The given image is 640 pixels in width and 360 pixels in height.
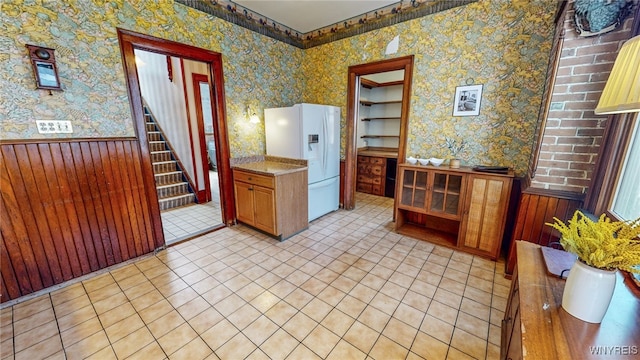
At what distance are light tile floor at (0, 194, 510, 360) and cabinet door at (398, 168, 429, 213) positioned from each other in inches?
21.3

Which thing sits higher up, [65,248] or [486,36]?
[486,36]

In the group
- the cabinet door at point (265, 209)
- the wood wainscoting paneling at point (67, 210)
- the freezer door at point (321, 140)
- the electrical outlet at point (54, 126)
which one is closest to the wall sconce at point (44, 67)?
the electrical outlet at point (54, 126)

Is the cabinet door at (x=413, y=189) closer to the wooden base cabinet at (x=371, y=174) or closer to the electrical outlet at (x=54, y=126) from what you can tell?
the wooden base cabinet at (x=371, y=174)

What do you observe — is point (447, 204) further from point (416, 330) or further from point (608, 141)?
point (416, 330)

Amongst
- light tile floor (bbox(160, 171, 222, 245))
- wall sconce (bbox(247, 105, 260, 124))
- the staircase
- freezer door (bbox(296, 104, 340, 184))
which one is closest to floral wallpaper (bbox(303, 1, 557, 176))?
freezer door (bbox(296, 104, 340, 184))

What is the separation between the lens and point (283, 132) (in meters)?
3.48

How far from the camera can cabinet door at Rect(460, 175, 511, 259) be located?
2475 millimetres

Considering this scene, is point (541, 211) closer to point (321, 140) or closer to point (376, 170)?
point (321, 140)

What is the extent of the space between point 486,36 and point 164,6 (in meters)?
3.50

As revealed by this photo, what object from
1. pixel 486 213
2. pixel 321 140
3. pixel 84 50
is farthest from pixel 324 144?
pixel 84 50

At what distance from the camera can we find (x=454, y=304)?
1.98m

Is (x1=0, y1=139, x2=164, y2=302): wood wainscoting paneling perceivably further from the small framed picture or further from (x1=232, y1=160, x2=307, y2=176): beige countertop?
the small framed picture

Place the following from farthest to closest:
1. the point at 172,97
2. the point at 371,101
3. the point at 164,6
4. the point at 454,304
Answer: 1. the point at 371,101
2. the point at 172,97
3. the point at 164,6
4. the point at 454,304

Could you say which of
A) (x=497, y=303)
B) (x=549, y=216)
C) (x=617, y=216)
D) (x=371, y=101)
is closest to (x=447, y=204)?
(x=549, y=216)
